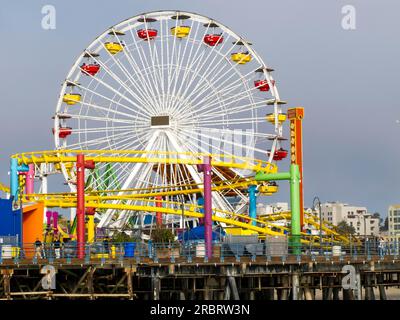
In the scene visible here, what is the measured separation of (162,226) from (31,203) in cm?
2575

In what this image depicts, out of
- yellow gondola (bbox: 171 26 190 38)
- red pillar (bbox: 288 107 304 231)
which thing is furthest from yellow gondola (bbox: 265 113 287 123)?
yellow gondola (bbox: 171 26 190 38)

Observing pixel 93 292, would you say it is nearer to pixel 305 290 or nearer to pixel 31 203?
pixel 305 290

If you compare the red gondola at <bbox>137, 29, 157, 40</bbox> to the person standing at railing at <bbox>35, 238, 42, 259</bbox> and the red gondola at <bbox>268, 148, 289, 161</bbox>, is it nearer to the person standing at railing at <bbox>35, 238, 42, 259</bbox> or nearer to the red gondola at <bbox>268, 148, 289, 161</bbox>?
the red gondola at <bbox>268, 148, 289, 161</bbox>

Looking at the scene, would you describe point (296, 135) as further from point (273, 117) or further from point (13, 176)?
point (13, 176)

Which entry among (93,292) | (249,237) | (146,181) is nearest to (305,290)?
(249,237)

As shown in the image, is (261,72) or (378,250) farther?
(261,72)

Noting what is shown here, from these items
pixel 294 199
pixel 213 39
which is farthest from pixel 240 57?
pixel 294 199

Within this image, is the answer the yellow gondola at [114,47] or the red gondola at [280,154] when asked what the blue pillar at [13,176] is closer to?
the yellow gondola at [114,47]

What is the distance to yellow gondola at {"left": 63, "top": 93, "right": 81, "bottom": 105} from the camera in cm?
10250

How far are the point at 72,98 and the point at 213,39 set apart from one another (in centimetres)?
1253

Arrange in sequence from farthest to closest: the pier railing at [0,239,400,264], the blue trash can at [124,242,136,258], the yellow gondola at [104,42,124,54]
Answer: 1. the yellow gondola at [104,42,124,54]
2. the blue trash can at [124,242,136,258]
3. the pier railing at [0,239,400,264]

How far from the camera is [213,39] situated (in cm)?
10138

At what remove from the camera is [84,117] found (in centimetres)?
10206

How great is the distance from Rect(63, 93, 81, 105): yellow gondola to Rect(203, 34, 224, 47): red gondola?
1142cm
